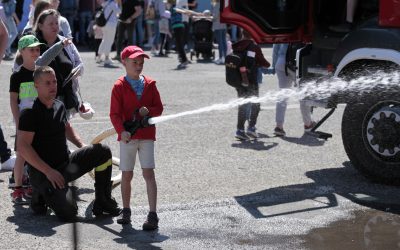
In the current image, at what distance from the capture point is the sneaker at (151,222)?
6.35 m

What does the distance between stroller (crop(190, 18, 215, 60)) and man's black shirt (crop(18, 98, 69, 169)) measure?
12.9 m

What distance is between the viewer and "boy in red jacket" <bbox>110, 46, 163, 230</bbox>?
6.39 m

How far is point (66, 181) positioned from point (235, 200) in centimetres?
155

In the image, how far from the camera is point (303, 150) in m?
9.55

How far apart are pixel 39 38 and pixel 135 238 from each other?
2.30m

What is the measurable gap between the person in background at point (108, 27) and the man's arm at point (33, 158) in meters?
11.7

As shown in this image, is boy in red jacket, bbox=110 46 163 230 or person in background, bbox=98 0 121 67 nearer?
boy in red jacket, bbox=110 46 163 230

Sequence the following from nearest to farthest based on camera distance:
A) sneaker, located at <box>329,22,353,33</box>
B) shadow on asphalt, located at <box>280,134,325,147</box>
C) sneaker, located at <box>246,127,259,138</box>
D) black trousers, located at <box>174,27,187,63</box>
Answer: sneaker, located at <box>329,22,353,33</box> → shadow on asphalt, located at <box>280,134,325,147</box> → sneaker, located at <box>246,127,259,138</box> → black trousers, located at <box>174,27,187,63</box>

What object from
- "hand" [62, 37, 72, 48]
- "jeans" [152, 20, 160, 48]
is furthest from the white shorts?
"jeans" [152, 20, 160, 48]

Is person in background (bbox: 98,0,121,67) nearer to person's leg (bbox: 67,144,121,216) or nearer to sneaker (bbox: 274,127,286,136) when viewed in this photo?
sneaker (bbox: 274,127,286,136)

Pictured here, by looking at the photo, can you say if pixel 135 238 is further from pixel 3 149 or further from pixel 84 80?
pixel 84 80

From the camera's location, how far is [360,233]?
20.7 ft

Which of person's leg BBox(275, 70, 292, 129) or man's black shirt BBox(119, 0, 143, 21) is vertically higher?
man's black shirt BBox(119, 0, 143, 21)

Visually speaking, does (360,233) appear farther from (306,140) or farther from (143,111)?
(306,140)
